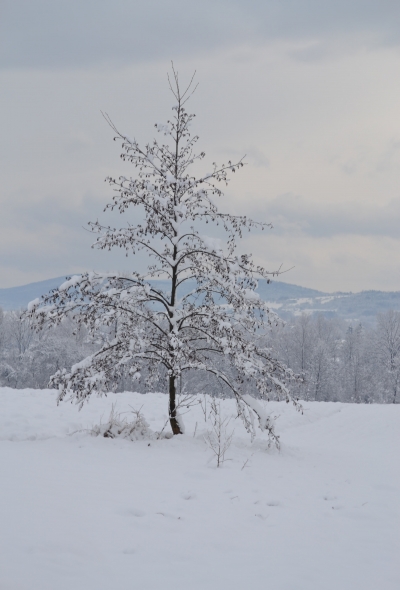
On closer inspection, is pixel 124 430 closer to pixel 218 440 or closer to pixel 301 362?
pixel 218 440

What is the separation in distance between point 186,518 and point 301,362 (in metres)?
42.1

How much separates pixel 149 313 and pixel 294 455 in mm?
4276

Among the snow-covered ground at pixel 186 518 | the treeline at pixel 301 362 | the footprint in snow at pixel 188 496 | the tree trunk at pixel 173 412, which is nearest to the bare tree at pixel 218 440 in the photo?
the snow-covered ground at pixel 186 518

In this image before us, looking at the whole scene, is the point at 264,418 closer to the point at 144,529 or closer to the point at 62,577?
the point at 144,529

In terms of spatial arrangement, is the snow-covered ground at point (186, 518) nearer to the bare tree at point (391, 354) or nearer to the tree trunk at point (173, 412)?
the tree trunk at point (173, 412)

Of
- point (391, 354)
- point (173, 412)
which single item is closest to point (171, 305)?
point (173, 412)

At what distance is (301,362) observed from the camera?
45.3 metres

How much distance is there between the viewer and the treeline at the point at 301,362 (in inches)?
1545

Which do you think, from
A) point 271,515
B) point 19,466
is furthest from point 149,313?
point 271,515

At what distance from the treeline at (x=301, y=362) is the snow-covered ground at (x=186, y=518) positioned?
29.6m

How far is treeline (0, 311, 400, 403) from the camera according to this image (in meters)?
39.2

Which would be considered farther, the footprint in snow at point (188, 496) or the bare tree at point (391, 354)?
the bare tree at point (391, 354)

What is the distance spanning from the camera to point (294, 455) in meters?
9.20

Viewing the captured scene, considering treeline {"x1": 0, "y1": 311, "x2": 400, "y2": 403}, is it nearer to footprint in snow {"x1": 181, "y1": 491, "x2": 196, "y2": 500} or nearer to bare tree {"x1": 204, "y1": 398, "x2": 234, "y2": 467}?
bare tree {"x1": 204, "y1": 398, "x2": 234, "y2": 467}
